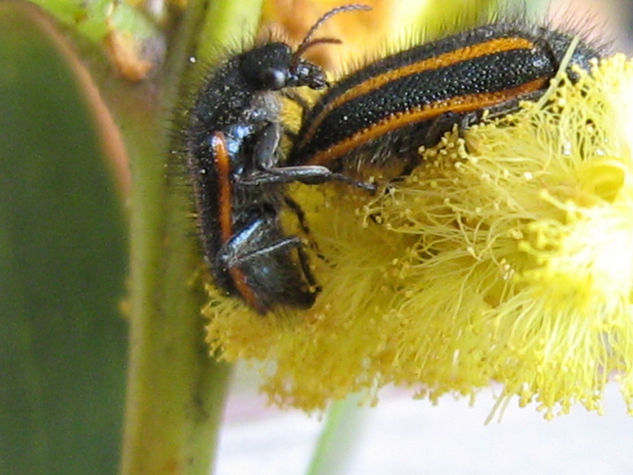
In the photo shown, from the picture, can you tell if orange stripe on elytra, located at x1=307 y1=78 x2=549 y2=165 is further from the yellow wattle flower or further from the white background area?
the white background area

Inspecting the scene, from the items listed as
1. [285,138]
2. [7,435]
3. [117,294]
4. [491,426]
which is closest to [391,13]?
[285,138]

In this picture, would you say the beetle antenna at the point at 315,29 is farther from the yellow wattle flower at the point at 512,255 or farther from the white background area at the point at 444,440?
the white background area at the point at 444,440

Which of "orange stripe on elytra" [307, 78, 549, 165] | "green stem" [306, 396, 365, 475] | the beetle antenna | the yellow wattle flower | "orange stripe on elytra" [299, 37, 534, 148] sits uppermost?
the beetle antenna

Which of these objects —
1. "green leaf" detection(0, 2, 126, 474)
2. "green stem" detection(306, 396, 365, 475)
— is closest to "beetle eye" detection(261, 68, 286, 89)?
"green leaf" detection(0, 2, 126, 474)

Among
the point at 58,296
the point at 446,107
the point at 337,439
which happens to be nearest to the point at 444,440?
the point at 337,439

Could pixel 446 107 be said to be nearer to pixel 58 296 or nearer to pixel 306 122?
pixel 306 122

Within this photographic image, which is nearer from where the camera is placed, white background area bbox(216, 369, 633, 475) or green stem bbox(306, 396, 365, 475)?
green stem bbox(306, 396, 365, 475)
